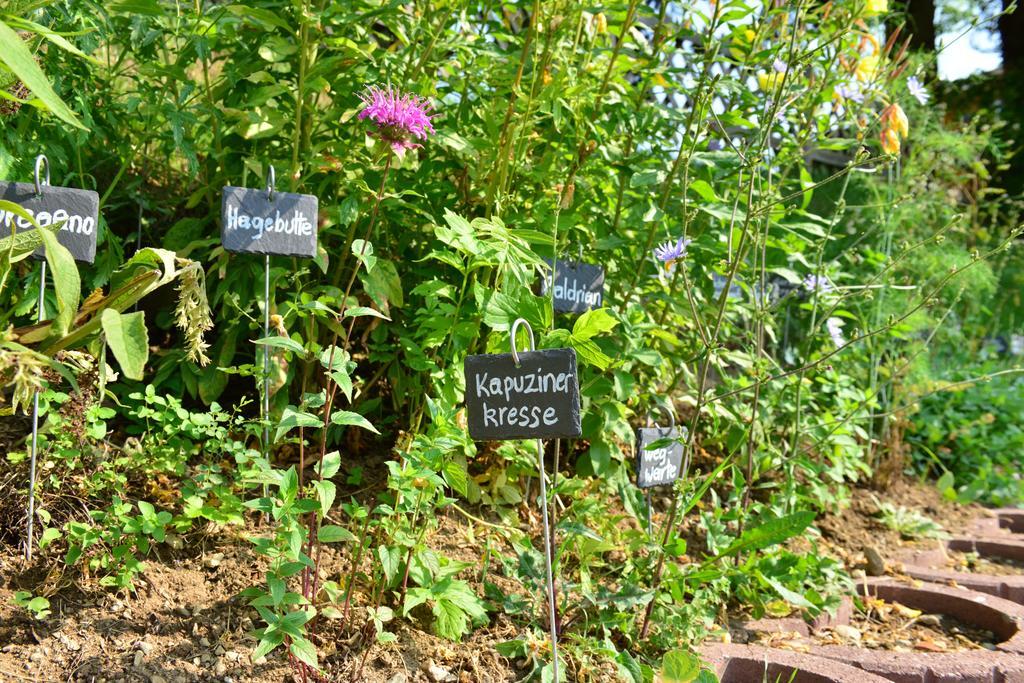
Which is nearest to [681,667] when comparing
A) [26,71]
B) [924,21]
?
[26,71]

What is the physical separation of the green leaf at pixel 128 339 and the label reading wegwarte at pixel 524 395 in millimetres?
494

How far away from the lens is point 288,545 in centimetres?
140

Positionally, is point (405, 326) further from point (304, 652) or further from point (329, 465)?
point (304, 652)

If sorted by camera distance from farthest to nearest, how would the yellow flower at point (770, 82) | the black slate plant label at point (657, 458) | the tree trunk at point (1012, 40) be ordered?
the tree trunk at point (1012, 40) → the yellow flower at point (770, 82) → the black slate plant label at point (657, 458)

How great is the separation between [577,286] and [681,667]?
2.74 feet

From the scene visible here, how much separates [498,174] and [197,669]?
111cm

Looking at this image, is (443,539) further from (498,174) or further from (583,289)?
(498,174)

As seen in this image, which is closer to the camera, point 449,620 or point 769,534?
point 449,620

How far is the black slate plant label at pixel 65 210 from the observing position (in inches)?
59.6

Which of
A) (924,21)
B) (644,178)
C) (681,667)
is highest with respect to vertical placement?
(924,21)

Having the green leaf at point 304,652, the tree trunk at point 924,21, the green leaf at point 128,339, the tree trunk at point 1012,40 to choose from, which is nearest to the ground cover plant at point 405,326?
the green leaf at point 304,652

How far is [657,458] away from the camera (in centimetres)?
183

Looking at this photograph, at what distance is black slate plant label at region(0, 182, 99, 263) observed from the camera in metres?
1.51

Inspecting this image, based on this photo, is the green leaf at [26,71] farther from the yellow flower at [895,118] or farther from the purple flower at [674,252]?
the yellow flower at [895,118]
